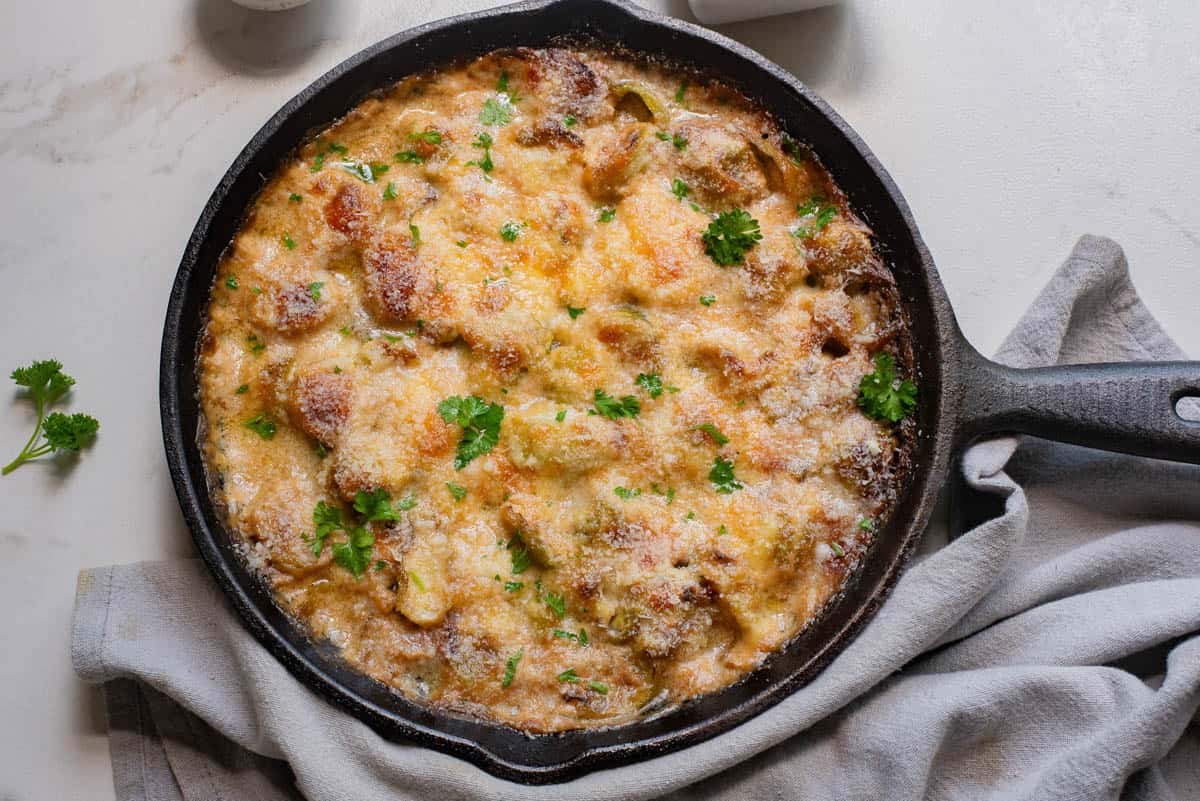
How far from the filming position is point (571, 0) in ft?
9.89

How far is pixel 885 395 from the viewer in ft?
9.84

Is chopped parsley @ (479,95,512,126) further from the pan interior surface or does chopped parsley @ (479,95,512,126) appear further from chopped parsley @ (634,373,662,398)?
chopped parsley @ (634,373,662,398)

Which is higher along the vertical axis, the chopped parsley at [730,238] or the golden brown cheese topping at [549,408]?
the chopped parsley at [730,238]

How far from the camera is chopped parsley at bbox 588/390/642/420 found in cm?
294

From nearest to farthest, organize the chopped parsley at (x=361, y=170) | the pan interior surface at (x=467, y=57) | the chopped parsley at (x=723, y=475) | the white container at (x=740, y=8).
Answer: the pan interior surface at (x=467, y=57)
the chopped parsley at (x=723, y=475)
the chopped parsley at (x=361, y=170)
the white container at (x=740, y=8)

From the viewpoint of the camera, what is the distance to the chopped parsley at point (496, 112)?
3.09 metres

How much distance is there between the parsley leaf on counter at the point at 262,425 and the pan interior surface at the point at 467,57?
0.16 metres

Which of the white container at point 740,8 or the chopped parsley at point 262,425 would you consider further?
the white container at point 740,8

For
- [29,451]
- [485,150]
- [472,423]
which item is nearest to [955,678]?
[472,423]

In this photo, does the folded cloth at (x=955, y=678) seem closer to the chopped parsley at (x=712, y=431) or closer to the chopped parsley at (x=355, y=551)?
the chopped parsley at (x=355, y=551)

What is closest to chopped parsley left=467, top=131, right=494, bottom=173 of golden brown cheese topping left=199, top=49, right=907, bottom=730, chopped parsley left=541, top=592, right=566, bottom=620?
golden brown cheese topping left=199, top=49, right=907, bottom=730

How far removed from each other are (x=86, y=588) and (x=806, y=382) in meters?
2.25

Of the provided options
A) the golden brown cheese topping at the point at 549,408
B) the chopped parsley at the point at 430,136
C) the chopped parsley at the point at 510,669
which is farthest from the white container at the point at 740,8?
the chopped parsley at the point at 510,669

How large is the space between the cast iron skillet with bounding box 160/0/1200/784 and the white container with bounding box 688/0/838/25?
1.12ft
